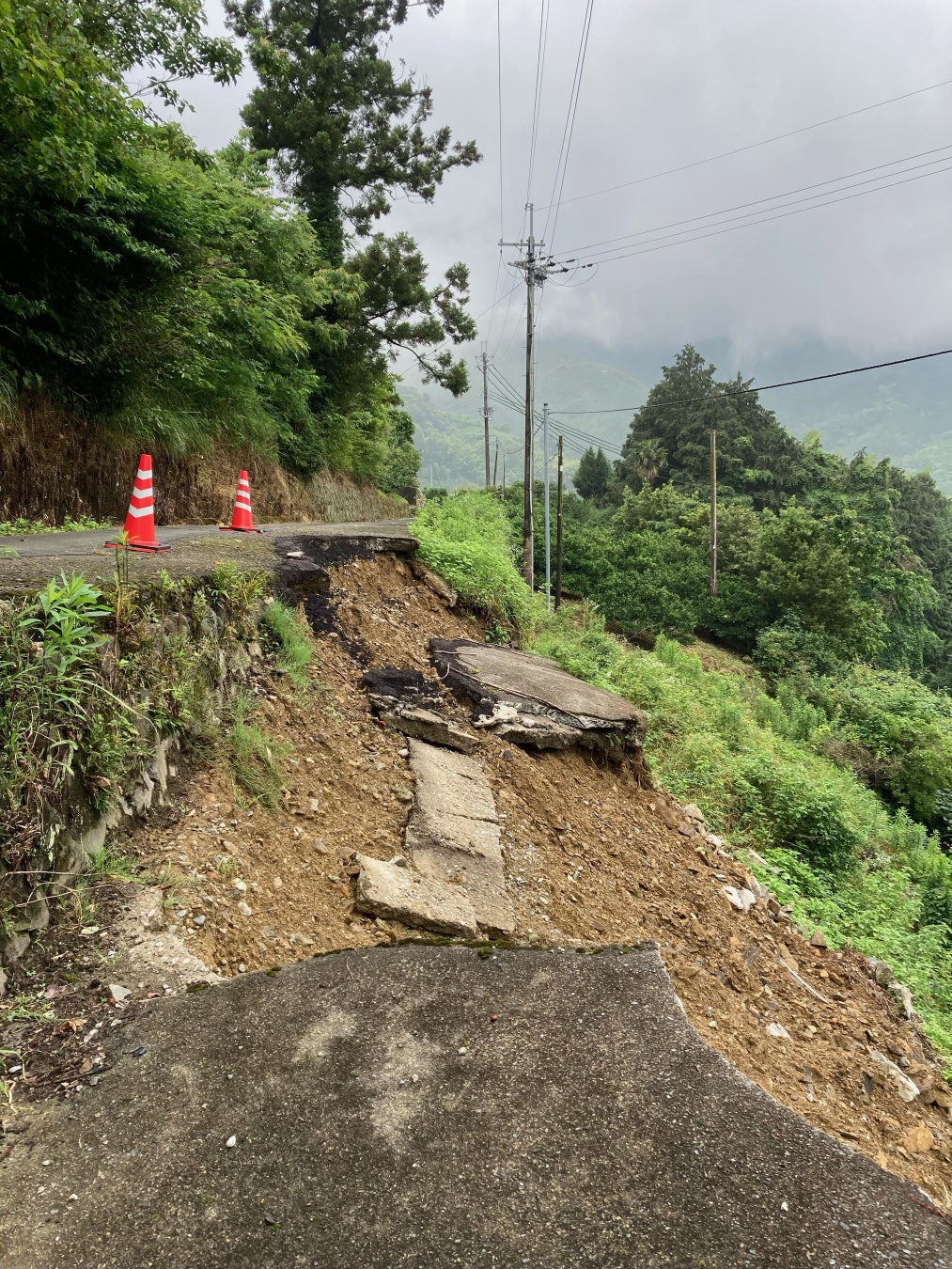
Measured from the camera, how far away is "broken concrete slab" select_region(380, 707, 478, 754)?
4.76 metres

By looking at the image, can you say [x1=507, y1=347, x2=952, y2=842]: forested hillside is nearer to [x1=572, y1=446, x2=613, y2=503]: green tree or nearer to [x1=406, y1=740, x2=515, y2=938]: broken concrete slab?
[x1=572, y1=446, x2=613, y2=503]: green tree

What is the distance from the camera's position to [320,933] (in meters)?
2.62

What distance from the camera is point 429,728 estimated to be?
482 centimetres

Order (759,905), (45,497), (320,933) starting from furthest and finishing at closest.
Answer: (45,497)
(759,905)
(320,933)

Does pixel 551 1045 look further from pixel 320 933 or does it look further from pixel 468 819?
pixel 468 819

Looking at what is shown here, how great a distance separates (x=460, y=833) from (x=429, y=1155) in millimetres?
2255

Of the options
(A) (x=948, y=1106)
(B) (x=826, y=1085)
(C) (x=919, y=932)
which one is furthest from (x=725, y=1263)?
(C) (x=919, y=932)

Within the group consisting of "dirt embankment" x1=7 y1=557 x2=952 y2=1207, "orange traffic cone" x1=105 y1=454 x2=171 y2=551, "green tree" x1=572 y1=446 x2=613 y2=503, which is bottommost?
"dirt embankment" x1=7 y1=557 x2=952 y2=1207

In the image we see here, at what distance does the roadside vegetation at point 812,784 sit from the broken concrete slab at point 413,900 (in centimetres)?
416

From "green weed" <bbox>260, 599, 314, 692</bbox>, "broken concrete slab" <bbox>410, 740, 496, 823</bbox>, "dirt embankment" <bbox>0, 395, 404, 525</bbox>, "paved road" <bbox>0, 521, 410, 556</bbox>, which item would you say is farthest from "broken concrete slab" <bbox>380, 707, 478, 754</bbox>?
"dirt embankment" <bbox>0, 395, 404, 525</bbox>

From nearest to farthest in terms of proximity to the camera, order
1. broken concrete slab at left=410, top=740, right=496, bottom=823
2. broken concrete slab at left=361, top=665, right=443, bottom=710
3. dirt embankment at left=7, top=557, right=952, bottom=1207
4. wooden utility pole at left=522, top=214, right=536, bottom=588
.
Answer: dirt embankment at left=7, top=557, right=952, bottom=1207 < broken concrete slab at left=410, top=740, right=496, bottom=823 < broken concrete slab at left=361, top=665, right=443, bottom=710 < wooden utility pole at left=522, top=214, right=536, bottom=588

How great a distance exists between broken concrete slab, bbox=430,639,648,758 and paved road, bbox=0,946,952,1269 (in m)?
3.46

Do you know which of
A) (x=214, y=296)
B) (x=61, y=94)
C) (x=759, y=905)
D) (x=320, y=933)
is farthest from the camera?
(x=214, y=296)

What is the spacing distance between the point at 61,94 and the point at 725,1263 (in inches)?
276
